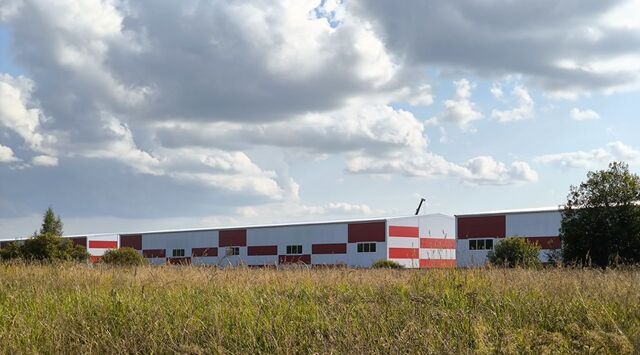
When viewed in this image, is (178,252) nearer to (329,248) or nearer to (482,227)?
(329,248)

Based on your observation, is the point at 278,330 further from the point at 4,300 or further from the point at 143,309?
the point at 4,300

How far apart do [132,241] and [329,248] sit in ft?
92.5

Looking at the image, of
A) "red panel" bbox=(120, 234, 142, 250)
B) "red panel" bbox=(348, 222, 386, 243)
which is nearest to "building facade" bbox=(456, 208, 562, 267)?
"red panel" bbox=(348, 222, 386, 243)

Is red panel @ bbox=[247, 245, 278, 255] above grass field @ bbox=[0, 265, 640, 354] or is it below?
below

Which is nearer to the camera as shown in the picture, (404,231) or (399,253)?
(399,253)

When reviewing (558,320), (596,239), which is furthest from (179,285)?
(596,239)

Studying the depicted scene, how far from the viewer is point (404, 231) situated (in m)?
51.3

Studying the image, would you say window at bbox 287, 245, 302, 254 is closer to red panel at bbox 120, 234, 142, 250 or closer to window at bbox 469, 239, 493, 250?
window at bbox 469, 239, 493, 250

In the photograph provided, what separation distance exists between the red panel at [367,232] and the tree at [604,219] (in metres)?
22.5

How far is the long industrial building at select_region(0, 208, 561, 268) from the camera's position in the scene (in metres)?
43.8

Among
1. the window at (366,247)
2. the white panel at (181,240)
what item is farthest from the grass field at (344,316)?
the white panel at (181,240)

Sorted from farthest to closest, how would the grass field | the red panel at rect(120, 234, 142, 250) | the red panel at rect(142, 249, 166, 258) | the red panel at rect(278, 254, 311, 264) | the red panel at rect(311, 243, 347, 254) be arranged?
the red panel at rect(120, 234, 142, 250), the red panel at rect(142, 249, 166, 258), the red panel at rect(278, 254, 311, 264), the red panel at rect(311, 243, 347, 254), the grass field

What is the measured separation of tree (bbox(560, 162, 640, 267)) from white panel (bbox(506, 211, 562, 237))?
14.3 meters

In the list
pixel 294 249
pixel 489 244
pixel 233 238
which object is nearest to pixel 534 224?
pixel 489 244
